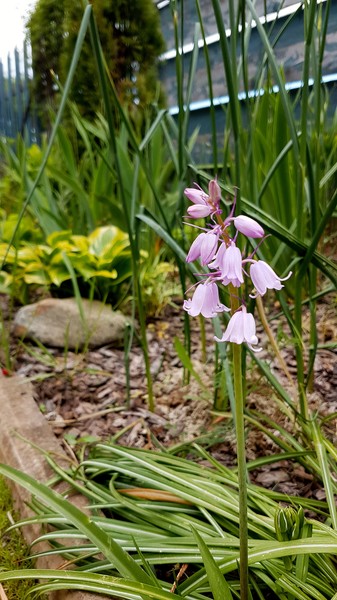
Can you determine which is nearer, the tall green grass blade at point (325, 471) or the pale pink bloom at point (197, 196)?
the pale pink bloom at point (197, 196)

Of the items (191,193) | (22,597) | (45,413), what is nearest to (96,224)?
(45,413)

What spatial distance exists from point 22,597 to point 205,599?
0.35 metres

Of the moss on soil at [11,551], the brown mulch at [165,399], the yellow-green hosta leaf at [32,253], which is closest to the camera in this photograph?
the moss on soil at [11,551]

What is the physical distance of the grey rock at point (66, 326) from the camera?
1907mm

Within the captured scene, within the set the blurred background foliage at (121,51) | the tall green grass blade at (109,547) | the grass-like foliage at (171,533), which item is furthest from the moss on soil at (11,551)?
the blurred background foliage at (121,51)

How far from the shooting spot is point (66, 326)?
6.25ft

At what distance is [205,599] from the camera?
0.74 meters

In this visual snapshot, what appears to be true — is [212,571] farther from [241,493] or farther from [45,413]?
[45,413]

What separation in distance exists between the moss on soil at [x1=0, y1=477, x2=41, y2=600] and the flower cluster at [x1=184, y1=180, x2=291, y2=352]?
60 cm

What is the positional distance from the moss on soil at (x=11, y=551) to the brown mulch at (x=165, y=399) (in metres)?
0.19

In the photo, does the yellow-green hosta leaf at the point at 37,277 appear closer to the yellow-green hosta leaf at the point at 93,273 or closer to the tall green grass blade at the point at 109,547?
the yellow-green hosta leaf at the point at 93,273

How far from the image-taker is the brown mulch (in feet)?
3.91

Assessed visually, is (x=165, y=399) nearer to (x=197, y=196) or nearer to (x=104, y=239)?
(x=104, y=239)

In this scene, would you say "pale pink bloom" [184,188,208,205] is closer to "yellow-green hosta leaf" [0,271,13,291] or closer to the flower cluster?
the flower cluster
